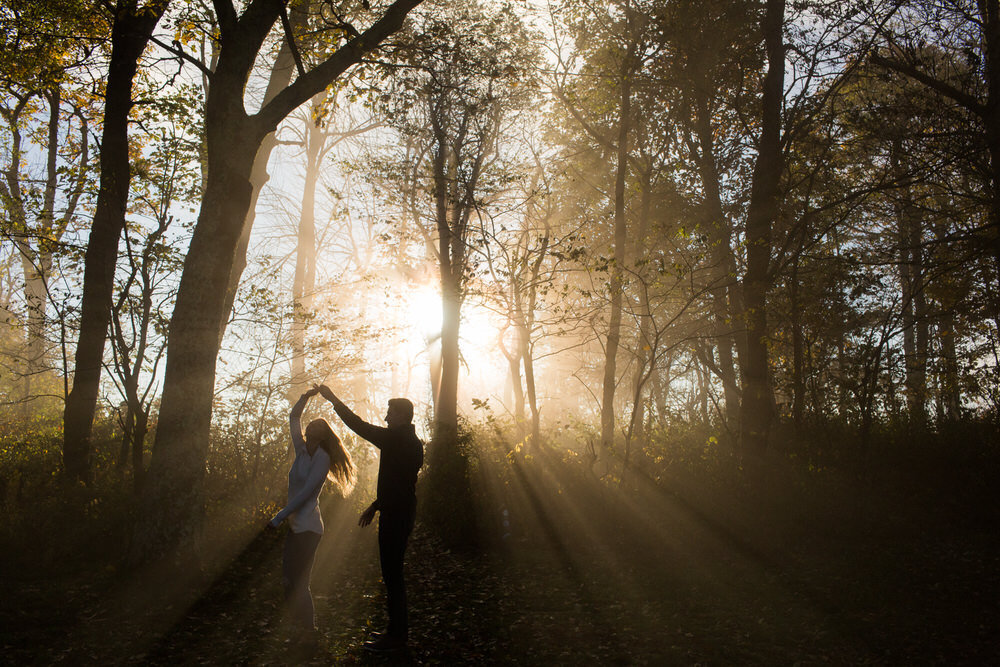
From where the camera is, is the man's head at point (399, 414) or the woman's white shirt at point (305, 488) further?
the man's head at point (399, 414)

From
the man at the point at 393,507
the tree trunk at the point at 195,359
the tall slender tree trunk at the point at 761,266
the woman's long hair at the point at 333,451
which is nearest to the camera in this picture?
the man at the point at 393,507

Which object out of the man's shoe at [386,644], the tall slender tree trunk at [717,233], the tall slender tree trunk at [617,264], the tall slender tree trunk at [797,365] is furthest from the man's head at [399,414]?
the tall slender tree trunk at [717,233]

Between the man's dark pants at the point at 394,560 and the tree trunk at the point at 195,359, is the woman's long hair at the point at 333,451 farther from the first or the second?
the tree trunk at the point at 195,359

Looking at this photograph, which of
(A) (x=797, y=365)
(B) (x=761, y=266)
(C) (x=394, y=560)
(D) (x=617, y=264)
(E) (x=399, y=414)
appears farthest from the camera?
(D) (x=617, y=264)

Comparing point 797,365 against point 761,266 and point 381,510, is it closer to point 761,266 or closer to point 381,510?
point 761,266

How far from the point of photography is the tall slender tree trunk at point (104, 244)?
8391 millimetres

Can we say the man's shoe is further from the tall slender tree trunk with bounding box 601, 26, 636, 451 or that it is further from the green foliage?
the tall slender tree trunk with bounding box 601, 26, 636, 451

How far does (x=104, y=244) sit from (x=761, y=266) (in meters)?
10.6

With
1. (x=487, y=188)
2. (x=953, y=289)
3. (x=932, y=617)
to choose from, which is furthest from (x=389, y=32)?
(x=953, y=289)

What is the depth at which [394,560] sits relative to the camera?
502 centimetres

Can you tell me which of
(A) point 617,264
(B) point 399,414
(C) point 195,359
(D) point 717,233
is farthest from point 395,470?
(D) point 717,233

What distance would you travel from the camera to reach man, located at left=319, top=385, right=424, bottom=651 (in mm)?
5020

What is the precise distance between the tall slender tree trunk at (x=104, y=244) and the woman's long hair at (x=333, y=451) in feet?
16.6

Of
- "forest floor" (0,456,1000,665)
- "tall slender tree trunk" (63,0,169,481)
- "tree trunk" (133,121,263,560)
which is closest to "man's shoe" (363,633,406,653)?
"forest floor" (0,456,1000,665)
